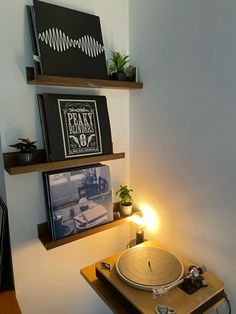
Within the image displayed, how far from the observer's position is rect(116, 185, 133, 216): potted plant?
153 centimetres

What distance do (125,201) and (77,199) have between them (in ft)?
1.17

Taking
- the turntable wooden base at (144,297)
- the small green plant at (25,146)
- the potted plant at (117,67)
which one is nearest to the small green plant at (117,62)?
the potted plant at (117,67)

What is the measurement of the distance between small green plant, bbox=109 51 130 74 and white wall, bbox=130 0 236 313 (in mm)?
103

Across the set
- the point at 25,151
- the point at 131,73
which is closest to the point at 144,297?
the point at 25,151

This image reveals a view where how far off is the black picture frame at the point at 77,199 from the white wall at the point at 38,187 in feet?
0.32

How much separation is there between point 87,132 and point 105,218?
52cm

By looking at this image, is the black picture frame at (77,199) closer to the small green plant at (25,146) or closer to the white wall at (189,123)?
the small green plant at (25,146)

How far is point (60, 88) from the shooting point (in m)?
1.29

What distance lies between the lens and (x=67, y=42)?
123cm

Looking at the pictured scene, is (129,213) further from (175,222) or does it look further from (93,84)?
(93,84)

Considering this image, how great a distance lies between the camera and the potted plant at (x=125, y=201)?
1.53 meters

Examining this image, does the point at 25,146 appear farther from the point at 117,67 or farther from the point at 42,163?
the point at 117,67

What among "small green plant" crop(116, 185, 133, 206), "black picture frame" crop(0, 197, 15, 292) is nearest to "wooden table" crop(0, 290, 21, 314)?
"black picture frame" crop(0, 197, 15, 292)

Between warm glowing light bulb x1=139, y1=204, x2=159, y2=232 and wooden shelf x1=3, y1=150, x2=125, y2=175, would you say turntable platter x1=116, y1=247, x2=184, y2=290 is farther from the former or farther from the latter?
wooden shelf x1=3, y1=150, x2=125, y2=175
